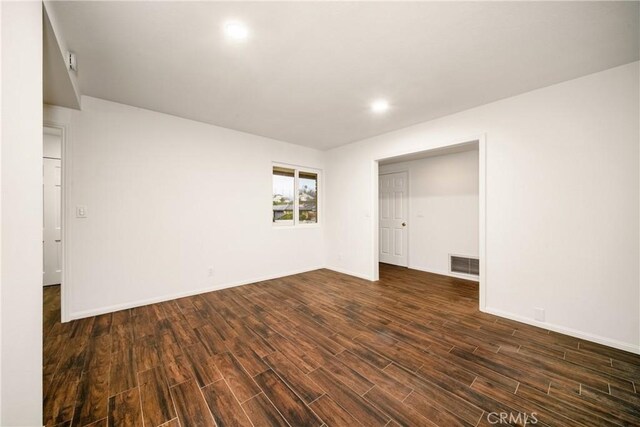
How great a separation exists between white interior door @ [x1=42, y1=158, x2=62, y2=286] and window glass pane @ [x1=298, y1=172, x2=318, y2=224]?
13.7ft

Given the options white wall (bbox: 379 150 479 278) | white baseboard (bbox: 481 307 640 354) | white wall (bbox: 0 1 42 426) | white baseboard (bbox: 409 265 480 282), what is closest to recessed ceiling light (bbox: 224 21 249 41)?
white wall (bbox: 0 1 42 426)

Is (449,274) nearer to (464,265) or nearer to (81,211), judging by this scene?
(464,265)

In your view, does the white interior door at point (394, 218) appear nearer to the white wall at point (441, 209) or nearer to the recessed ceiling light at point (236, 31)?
the white wall at point (441, 209)

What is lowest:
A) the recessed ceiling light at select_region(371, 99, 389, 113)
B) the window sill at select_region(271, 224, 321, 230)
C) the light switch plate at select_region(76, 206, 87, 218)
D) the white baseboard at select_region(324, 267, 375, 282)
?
the white baseboard at select_region(324, 267, 375, 282)

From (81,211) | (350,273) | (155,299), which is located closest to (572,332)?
(350,273)

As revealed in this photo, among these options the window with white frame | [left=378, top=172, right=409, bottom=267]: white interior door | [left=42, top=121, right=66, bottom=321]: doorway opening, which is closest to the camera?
[left=42, top=121, right=66, bottom=321]: doorway opening

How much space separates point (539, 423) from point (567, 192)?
216 centimetres

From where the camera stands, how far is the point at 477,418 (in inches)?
56.9

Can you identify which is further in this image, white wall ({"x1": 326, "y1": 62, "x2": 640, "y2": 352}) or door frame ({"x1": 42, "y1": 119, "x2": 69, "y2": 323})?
door frame ({"x1": 42, "y1": 119, "x2": 69, "y2": 323})

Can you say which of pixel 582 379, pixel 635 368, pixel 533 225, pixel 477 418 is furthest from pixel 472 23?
pixel 635 368

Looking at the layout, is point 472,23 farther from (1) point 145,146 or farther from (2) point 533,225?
(1) point 145,146

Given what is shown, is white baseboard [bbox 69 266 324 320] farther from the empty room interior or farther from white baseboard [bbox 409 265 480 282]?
white baseboard [bbox 409 265 480 282]

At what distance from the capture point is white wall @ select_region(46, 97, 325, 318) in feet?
9.21

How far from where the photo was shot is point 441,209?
4863 mm
